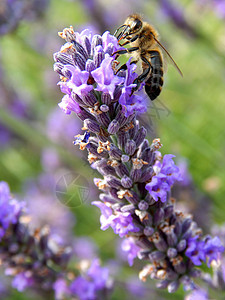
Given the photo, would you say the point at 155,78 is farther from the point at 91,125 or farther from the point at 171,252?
the point at 171,252

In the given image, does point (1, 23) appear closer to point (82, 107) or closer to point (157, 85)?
point (157, 85)

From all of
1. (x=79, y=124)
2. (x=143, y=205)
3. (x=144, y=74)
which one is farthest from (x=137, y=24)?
(x=79, y=124)

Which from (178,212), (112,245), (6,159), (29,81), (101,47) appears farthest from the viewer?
(29,81)

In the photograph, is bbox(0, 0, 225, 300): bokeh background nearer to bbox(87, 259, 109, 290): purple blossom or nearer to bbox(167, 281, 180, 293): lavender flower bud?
bbox(87, 259, 109, 290): purple blossom

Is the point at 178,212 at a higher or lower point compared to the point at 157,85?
lower

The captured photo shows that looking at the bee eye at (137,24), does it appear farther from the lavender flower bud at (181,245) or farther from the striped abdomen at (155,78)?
the lavender flower bud at (181,245)

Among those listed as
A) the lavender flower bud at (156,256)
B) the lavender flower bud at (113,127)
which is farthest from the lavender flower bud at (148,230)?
the lavender flower bud at (113,127)

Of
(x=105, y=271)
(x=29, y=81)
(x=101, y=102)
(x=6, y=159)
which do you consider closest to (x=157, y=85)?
(x=101, y=102)
